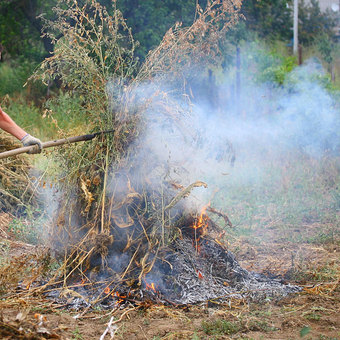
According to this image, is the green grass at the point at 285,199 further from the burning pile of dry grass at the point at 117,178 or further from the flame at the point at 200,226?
the burning pile of dry grass at the point at 117,178

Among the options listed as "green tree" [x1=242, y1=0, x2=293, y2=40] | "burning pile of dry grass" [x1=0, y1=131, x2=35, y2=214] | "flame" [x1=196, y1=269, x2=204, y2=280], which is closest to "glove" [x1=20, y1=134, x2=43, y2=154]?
"flame" [x1=196, y1=269, x2=204, y2=280]

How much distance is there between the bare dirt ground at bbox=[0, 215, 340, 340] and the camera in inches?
133

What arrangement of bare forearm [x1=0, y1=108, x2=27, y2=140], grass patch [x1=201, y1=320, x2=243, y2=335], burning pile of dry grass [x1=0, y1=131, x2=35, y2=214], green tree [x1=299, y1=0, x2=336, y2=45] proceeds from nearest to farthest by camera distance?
grass patch [x1=201, y1=320, x2=243, y2=335] → bare forearm [x1=0, y1=108, x2=27, y2=140] → burning pile of dry grass [x1=0, y1=131, x2=35, y2=214] → green tree [x1=299, y1=0, x2=336, y2=45]

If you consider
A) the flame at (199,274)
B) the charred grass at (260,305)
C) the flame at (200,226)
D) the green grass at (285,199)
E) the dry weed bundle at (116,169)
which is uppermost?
the dry weed bundle at (116,169)

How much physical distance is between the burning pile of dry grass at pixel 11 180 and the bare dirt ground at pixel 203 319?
128 inches

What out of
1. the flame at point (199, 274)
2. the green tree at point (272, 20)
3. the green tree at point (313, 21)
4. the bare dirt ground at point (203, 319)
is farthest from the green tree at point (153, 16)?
the green tree at point (313, 21)

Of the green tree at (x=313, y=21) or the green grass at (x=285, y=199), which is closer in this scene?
the green grass at (x=285, y=199)

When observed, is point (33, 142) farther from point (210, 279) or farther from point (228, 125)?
point (228, 125)

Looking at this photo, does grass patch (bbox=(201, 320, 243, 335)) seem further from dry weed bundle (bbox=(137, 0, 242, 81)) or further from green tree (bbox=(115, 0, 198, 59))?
green tree (bbox=(115, 0, 198, 59))

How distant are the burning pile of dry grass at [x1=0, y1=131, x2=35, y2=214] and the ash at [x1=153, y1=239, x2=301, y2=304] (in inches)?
133

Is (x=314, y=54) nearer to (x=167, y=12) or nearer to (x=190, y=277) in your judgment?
(x=167, y=12)

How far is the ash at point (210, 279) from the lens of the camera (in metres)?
4.12

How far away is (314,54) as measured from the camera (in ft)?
52.0

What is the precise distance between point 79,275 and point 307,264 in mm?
2365
